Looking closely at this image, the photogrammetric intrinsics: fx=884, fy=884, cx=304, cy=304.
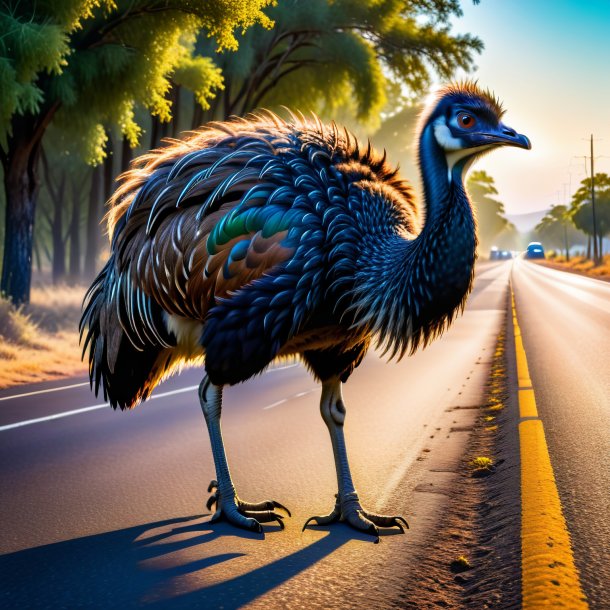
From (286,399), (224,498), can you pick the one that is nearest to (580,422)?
(286,399)

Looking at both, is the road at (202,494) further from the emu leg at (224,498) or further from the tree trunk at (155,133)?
the tree trunk at (155,133)

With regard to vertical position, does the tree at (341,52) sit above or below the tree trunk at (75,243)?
above

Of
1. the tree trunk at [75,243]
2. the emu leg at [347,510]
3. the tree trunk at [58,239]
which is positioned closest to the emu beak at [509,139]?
the emu leg at [347,510]

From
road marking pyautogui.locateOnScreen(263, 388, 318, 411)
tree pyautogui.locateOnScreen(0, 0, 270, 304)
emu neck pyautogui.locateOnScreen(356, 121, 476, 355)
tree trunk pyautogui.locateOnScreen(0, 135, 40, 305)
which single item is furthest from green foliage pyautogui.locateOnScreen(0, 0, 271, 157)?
emu neck pyautogui.locateOnScreen(356, 121, 476, 355)

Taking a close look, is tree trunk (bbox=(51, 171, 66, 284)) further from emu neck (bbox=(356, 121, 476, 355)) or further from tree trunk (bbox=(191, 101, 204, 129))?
emu neck (bbox=(356, 121, 476, 355))

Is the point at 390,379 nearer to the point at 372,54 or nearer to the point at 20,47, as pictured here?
the point at 20,47

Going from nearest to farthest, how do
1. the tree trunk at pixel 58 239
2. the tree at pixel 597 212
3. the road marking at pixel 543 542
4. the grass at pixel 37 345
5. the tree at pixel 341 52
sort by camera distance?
the road marking at pixel 543 542 → the grass at pixel 37 345 → the tree at pixel 341 52 → the tree trunk at pixel 58 239 → the tree at pixel 597 212

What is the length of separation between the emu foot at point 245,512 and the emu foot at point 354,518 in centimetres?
25

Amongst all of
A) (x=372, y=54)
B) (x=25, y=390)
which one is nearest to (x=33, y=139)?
(x=25, y=390)

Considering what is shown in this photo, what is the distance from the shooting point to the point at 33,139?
1788cm

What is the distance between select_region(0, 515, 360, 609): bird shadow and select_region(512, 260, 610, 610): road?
1.26 m

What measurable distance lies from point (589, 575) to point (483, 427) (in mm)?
4153

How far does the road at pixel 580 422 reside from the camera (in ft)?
13.6

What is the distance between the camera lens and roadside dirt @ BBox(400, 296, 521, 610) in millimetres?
3711
